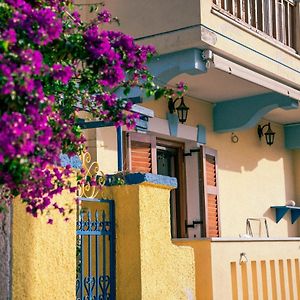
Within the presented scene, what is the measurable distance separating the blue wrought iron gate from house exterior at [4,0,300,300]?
0.07 m

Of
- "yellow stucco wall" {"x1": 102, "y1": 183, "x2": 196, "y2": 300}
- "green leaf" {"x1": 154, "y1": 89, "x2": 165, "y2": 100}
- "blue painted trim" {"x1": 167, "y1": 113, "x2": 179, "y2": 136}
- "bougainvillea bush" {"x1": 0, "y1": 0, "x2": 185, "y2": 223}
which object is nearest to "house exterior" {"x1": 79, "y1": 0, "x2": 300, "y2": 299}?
"blue painted trim" {"x1": 167, "y1": 113, "x2": 179, "y2": 136}

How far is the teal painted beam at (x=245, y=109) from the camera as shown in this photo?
30.6 ft

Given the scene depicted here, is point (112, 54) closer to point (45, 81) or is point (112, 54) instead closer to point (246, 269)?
point (45, 81)

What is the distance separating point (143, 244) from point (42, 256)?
1.23 meters

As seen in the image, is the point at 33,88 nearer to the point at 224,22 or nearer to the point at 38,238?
the point at 38,238

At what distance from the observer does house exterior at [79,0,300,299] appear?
299 inches

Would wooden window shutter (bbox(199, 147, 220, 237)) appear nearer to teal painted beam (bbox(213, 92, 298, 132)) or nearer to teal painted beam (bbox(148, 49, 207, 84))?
teal painted beam (bbox(213, 92, 298, 132))

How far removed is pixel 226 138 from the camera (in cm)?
1048

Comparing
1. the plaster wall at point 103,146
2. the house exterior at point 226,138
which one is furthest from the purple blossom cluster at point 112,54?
the plaster wall at point 103,146

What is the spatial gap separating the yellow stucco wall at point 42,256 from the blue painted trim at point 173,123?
437cm

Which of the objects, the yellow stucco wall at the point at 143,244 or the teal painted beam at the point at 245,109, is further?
the teal painted beam at the point at 245,109

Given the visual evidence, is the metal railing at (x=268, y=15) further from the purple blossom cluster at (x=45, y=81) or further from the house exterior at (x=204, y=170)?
the purple blossom cluster at (x=45, y=81)

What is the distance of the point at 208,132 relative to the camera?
10031 millimetres

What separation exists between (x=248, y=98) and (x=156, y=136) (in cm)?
143
